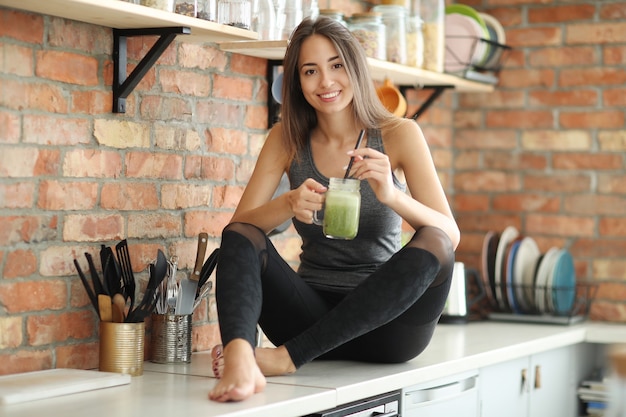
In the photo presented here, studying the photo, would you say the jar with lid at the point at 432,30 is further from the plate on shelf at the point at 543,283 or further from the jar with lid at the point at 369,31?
the plate on shelf at the point at 543,283

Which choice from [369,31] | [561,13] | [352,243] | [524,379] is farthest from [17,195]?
[561,13]

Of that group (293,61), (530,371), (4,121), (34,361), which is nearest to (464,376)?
(530,371)

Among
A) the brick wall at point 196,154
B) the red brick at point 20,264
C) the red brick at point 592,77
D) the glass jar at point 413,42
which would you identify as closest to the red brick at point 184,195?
the brick wall at point 196,154

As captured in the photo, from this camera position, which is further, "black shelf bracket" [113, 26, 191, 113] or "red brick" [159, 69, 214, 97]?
"red brick" [159, 69, 214, 97]

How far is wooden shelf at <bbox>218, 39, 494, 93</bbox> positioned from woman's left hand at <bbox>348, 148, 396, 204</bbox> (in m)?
0.50

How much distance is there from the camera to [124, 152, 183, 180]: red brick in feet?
8.24

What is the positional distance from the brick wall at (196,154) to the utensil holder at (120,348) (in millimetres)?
112

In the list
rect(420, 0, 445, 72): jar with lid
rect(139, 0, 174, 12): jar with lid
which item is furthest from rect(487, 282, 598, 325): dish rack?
rect(139, 0, 174, 12): jar with lid

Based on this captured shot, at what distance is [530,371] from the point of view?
3.09 meters

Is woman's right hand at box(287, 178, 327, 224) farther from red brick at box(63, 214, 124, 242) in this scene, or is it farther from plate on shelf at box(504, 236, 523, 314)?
plate on shelf at box(504, 236, 523, 314)

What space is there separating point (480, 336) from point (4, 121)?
167 centimetres

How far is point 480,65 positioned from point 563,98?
0.37 m

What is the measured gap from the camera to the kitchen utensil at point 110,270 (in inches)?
92.3

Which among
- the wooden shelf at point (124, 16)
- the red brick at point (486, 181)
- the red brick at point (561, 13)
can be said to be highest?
the red brick at point (561, 13)
